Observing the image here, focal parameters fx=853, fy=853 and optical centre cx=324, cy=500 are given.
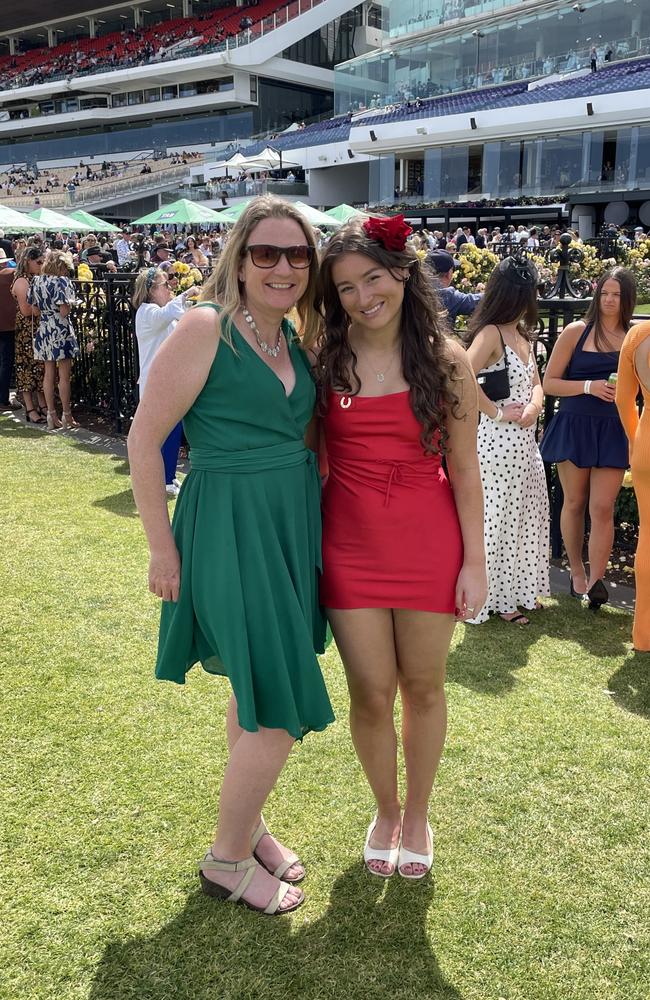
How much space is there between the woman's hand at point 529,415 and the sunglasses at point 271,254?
223 centimetres

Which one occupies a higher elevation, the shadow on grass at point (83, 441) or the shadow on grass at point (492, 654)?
the shadow on grass at point (83, 441)

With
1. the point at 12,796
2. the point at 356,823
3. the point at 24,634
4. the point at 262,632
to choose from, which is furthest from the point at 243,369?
the point at 24,634

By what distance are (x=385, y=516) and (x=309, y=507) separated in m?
0.20

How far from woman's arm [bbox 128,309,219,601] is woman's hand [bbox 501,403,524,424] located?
233 cm

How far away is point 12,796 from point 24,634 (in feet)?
4.39

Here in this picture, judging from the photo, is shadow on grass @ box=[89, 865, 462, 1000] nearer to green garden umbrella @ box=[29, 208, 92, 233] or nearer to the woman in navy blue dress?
the woman in navy blue dress

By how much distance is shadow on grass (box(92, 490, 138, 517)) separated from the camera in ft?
19.8

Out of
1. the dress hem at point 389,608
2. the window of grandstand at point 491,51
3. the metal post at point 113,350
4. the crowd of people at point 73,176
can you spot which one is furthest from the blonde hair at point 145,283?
the crowd of people at point 73,176

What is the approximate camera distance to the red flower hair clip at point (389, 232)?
212cm

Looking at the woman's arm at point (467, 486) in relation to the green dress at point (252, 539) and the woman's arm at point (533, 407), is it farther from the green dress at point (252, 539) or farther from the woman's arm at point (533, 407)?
the woman's arm at point (533, 407)

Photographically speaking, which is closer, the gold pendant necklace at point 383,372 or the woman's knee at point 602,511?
the gold pendant necklace at point 383,372

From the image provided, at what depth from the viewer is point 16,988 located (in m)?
2.09

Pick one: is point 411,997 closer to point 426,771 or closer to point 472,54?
point 426,771

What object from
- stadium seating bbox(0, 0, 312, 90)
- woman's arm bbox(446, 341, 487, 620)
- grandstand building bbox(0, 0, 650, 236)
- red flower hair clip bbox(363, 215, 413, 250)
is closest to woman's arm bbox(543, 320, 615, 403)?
woman's arm bbox(446, 341, 487, 620)
